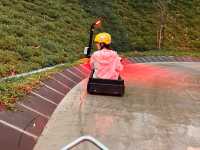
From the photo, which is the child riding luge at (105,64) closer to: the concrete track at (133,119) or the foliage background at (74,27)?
the concrete track at (133,119)

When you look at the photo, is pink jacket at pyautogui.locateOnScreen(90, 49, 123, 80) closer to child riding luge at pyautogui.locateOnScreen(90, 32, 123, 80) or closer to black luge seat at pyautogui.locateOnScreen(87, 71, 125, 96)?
child riding luge at pyautogui.locateOnScreen(90, 32, 123, 80)

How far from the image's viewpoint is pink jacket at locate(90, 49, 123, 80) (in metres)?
10.5

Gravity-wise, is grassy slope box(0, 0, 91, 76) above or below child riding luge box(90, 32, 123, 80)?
below

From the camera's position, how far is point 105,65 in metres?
10.5

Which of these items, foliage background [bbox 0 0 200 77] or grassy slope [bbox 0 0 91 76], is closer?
grassy slope [bbox 0 0 91 76]

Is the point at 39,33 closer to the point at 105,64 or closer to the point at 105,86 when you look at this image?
the point at 105,64

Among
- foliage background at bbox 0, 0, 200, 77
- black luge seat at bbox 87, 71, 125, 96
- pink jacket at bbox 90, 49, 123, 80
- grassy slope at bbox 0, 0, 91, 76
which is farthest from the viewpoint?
foliage background at bbox 0, 0, 200, 77

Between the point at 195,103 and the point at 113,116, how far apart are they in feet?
8.72

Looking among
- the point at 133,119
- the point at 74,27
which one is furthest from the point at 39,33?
the point at 133,119

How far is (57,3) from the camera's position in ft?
71.5

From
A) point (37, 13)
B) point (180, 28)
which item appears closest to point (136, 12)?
point (180, 28)

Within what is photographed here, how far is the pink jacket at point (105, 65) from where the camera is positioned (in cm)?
1053

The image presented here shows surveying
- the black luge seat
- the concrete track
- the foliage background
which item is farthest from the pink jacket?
the foliage background

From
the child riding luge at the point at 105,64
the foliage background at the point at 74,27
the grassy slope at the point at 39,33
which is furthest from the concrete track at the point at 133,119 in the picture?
the foliage background at the point at 74,27
